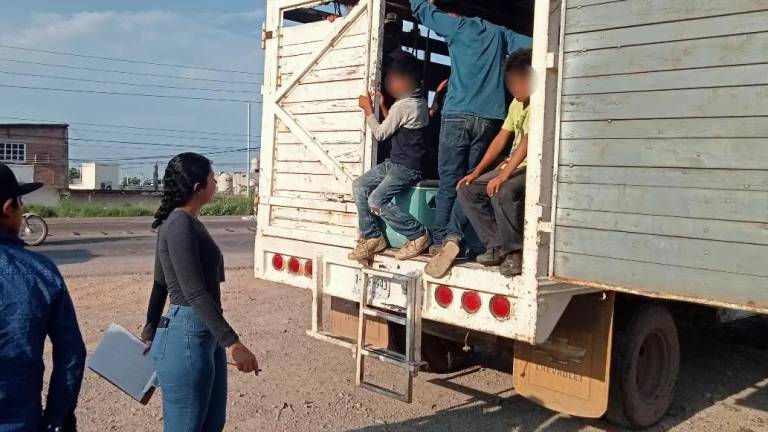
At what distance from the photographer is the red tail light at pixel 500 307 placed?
4156 mm

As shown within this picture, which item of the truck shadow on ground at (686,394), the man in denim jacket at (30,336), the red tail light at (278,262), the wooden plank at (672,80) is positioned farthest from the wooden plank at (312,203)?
the man in denim jacket at (30,336)

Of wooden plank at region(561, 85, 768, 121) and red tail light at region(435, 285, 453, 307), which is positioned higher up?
wooden plank at region(561, 85, 768, 121)

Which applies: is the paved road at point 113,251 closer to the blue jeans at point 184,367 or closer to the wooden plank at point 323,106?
the wooden plank at point 323,106

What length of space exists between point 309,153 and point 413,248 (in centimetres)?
128

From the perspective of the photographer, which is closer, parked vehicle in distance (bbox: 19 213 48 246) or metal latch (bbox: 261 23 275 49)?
metal latch (bbox: 261 23 275 49)

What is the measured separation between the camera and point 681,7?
3484 mm

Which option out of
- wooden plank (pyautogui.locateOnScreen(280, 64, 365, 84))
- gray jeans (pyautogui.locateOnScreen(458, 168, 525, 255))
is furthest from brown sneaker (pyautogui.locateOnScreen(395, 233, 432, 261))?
wooden plank (pyautogui.locateOnScreen(280, 64, 365, 84))

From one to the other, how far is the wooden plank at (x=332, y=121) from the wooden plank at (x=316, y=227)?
0.72 metres

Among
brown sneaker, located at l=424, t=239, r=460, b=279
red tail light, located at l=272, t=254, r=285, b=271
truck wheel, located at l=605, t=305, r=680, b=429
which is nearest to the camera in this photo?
brown sneaker, located at l=424, t=239, r=460, b=279

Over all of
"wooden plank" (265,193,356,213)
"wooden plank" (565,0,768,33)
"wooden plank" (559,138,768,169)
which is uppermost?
"wooden plank" (565,0,768,33)

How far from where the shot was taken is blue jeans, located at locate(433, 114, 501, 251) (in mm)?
4742

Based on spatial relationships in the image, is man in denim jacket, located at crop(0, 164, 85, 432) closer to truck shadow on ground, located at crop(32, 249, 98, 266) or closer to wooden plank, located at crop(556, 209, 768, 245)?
wooden plank, located at crop(556, 209, 768, 245)

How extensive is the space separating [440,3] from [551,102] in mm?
2155

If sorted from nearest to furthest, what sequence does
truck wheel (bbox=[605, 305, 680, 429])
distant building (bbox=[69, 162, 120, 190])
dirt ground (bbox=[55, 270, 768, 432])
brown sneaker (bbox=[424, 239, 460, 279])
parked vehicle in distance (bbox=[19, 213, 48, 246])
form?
brown sneaker (bbox=[424, 239, 460, 279]) → truck wheel (bbox=[605, 305, 680, 429]) → dirt ground (bbox=[55, 270, 768, 432]) → parked vehicle in distance (bbox=[19, 213, 48, 246]) → distant building (bbox=[69, 162, 120, 190])
